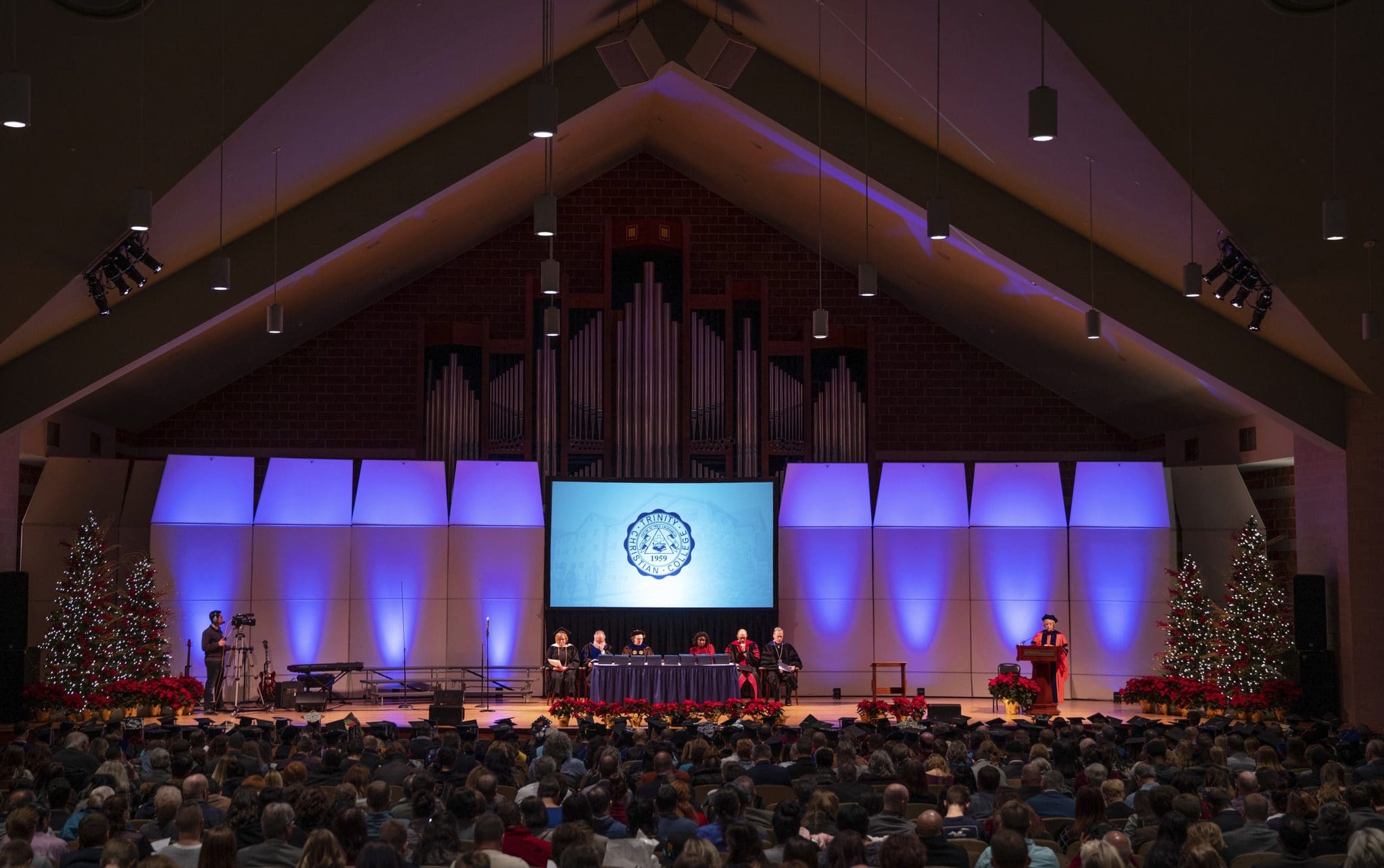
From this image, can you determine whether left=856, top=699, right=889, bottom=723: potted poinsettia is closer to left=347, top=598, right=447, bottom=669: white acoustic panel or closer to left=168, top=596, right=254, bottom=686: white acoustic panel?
left=347, top=598, right=447, bottom=669: white acoustic panel

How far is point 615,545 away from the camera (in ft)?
60.9

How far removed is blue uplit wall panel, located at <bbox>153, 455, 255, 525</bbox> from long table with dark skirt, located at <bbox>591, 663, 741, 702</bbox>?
5444mm

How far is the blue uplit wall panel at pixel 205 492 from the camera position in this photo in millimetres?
17516

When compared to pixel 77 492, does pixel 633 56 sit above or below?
above

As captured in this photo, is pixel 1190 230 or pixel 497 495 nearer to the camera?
pixel 1190 230

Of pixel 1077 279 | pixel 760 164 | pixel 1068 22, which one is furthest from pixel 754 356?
pixel 1068 22

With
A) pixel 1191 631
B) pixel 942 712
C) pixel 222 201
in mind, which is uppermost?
pixel 222 201

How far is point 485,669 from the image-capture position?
58.0 ft

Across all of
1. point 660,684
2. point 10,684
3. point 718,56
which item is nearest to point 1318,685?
point 660,684

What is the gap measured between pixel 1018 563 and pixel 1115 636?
1.57 meters

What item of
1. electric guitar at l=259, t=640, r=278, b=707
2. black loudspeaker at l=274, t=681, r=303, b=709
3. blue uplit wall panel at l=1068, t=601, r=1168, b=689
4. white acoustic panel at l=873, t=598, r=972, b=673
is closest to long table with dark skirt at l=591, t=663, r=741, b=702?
white acoustic panel at l=873, t=598, r=972, b=673

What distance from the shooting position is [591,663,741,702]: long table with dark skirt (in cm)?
1581

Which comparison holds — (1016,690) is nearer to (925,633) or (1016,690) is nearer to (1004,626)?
(1004,626)

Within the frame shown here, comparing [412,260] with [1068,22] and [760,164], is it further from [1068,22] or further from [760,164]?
[1068,22]
